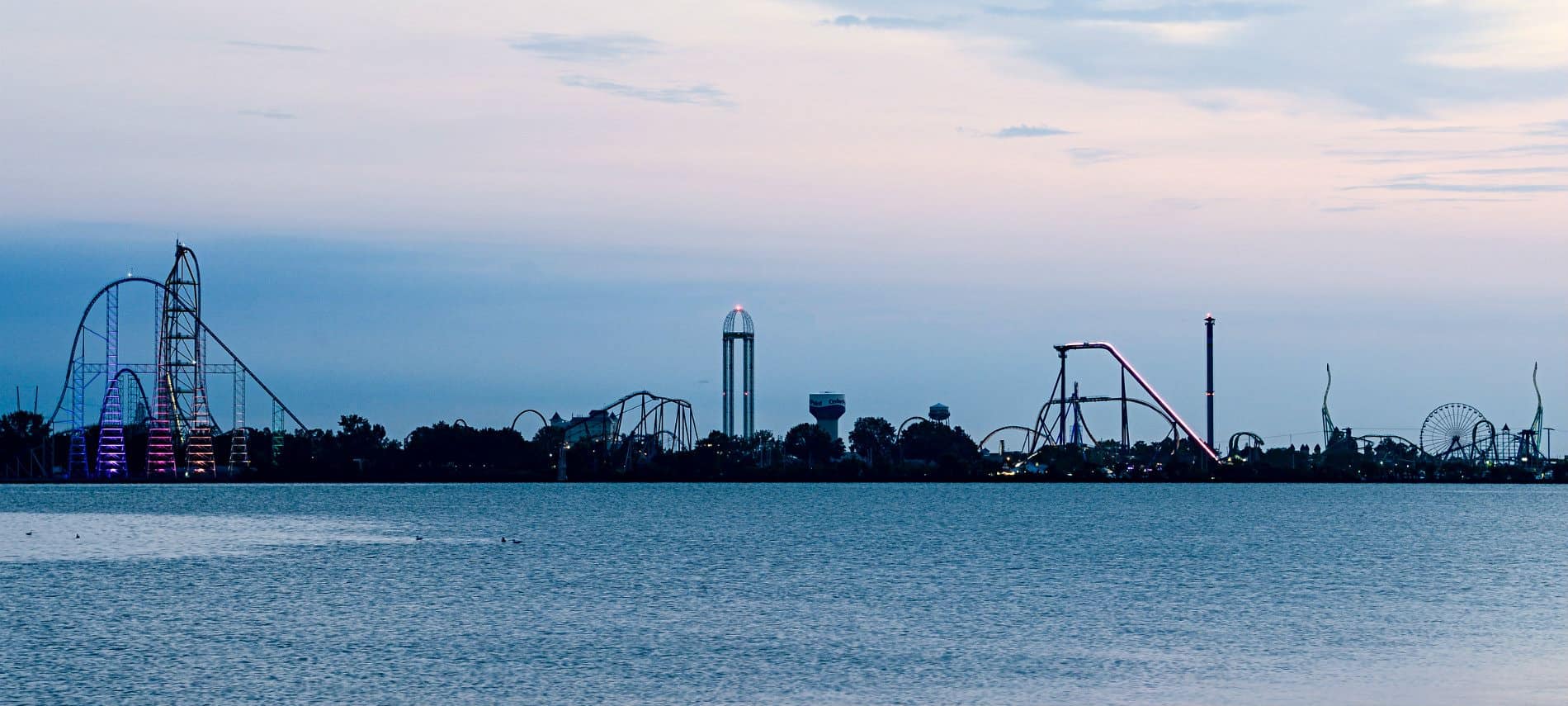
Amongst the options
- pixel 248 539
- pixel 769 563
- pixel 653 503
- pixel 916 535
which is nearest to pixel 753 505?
pixel 653 503

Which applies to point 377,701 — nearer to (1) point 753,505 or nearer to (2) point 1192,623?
(2) point 1192,623

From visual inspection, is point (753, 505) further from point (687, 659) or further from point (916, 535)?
point (687, 659)

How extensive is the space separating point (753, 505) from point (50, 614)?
112 metres

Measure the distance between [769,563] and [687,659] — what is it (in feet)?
108

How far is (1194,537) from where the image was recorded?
97.9 meters

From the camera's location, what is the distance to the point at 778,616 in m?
48.4

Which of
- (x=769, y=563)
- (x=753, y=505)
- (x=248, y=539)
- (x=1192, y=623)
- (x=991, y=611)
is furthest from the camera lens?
(x=753, y=505)

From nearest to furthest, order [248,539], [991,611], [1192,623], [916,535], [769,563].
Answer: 1. [1192,623]
2. [991,611]
3. [769,563]
4. [248,539]
5. [916,535]

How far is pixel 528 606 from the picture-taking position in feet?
169

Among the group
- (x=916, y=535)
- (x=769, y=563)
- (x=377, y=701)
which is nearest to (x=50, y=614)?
(x=377, y=701)

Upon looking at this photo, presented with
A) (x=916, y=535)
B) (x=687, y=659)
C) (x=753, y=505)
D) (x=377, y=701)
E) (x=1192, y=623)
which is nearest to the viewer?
(x=377, y=701)

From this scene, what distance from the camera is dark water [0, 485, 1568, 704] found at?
3425 cm

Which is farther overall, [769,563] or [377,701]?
[769,563]

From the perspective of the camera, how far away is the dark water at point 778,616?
3425 centimetres
